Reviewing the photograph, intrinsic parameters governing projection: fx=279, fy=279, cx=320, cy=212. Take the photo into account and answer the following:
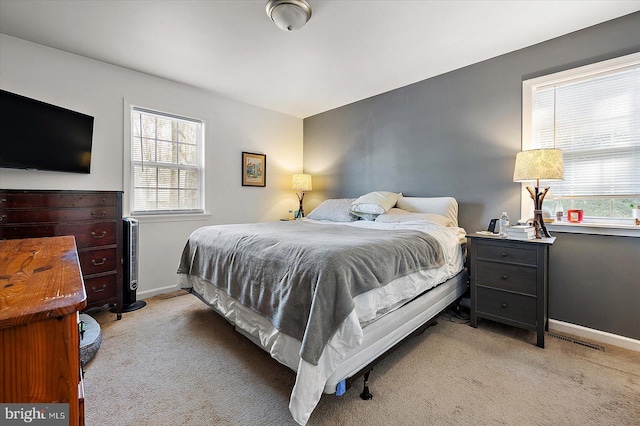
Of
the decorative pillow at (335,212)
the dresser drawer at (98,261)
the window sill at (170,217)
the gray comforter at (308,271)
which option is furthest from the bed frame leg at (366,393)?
the window sill at (170,217)

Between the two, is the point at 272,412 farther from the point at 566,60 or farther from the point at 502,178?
the point at 566,60

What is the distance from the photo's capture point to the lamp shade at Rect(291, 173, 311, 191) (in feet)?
14.3

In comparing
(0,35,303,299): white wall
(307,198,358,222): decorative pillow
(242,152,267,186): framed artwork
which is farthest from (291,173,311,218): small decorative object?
(307,198,358,222): decorative pillow

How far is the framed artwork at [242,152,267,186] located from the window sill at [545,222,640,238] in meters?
3.46

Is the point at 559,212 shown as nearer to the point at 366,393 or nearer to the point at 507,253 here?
the point at 507,253

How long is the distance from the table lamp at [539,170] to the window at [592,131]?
317 millimetres

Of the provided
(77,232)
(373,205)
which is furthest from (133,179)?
(373,205)

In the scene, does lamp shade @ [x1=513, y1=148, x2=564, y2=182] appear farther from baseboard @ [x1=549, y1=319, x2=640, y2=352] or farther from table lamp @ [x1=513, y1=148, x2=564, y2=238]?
baseboard @ [x1=549, y1=319, x2=640, y2=352]

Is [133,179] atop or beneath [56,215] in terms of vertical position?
atop

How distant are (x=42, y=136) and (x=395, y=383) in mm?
3345

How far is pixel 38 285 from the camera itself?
0.68m

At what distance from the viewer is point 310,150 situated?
15.5ft

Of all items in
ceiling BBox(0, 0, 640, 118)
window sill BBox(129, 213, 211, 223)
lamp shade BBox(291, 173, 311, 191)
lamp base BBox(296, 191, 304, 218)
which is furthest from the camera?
lamp base BBox(296, 191, 304, 218)

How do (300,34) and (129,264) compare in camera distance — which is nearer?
(300,34)
